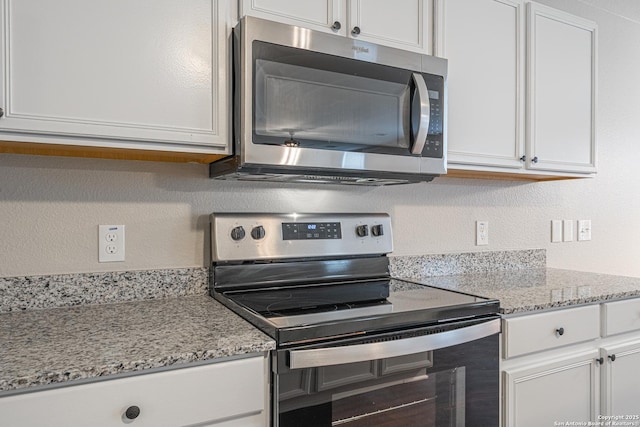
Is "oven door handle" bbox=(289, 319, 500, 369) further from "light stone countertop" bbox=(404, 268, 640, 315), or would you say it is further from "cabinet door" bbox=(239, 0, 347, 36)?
"cabinet door" bbox=(239, 0, 347, 36)

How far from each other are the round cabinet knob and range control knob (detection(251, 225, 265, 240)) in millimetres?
734

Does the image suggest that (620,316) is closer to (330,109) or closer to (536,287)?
(536,287)

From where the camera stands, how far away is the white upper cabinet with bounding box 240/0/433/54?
1384 mm

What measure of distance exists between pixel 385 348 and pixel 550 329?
2.28 ft

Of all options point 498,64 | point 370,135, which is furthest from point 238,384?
point 498,64

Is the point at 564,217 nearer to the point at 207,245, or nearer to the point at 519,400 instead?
the point at 519,400

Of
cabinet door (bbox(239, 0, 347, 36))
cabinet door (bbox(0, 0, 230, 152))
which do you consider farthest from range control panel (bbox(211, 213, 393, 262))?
Result: cabinet door (bbox(239, 0, 347, 36))

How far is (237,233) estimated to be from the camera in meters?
1.53

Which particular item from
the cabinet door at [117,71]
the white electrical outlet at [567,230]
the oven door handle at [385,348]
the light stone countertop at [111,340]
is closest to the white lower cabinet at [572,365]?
the oven door handle at [385,348]

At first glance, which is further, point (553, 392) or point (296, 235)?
point (296, 235)

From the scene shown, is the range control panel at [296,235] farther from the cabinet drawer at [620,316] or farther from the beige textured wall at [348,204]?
the cabinet drawer at [620,316]

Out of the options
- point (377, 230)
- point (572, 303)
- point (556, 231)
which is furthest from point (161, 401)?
point (556, 231)

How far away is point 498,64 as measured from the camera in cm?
180

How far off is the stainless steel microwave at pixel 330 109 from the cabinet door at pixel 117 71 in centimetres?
9
